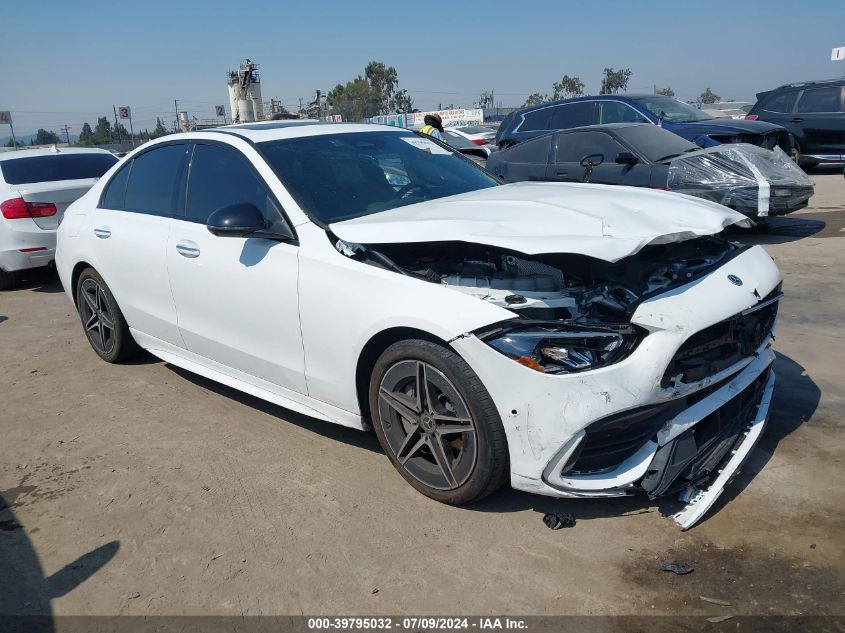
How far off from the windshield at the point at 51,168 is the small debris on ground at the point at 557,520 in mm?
7487

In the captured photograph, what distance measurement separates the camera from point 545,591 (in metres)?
2.56

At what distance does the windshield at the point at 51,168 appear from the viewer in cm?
805

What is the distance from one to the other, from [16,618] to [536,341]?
2.28 m

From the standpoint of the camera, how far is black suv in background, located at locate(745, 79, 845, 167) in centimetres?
1315

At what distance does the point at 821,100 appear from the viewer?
43.8 feet

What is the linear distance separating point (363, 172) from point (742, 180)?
5.66 meters

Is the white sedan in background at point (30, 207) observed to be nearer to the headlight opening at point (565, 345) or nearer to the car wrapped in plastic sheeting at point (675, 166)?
the car wrapped in plastic sheeting at point (675, 166)

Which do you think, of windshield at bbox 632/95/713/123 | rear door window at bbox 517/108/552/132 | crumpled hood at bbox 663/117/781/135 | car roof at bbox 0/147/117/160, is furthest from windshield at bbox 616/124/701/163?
car roof at bbox 0/147/117/160

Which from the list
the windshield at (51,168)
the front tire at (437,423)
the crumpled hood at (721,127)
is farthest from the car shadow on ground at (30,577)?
the crumpled hood at (721,127)

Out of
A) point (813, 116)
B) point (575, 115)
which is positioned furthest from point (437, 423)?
point (813, 116)

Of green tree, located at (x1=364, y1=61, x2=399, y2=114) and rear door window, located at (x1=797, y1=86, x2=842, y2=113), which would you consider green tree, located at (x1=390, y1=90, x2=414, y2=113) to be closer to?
green tree, located at (x1=364, y1=61, x2=399, y2=114)

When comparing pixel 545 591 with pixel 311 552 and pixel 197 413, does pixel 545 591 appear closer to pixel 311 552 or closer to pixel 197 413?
pixel 311 552

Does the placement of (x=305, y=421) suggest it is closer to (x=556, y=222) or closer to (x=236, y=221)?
(x=236, y=221)

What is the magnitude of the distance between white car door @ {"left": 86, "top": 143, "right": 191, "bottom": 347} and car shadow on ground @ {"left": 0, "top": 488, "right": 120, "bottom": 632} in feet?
5.14
